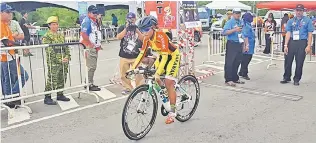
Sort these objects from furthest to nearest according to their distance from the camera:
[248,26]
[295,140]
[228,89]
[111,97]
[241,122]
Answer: [248,26] → [228,89] → [111,97] → [241,122] → [295,140]

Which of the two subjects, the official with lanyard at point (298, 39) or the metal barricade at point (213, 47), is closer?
the official with lanyard at point (298, 39)

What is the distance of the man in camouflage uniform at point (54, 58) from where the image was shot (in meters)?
6.59

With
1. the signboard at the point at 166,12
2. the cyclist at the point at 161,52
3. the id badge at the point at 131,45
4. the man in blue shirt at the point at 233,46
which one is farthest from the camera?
the signboard at the point at 166,12

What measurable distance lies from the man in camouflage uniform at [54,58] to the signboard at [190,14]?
9.65 feet

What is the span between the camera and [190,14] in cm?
836

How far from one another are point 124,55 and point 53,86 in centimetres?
159

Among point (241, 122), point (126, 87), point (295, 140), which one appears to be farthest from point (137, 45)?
point (295, 140)

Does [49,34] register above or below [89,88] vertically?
above

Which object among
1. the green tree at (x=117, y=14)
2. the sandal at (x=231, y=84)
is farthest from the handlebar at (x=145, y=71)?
the green tree at (x=117, y=14)

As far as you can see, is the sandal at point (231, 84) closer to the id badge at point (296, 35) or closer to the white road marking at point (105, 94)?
the id badge at point (296, 35)

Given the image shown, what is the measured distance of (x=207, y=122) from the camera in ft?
18.6

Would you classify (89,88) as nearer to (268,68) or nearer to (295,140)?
(295,140)

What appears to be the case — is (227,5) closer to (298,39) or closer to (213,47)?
(213,47)

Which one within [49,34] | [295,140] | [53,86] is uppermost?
[49,34]
